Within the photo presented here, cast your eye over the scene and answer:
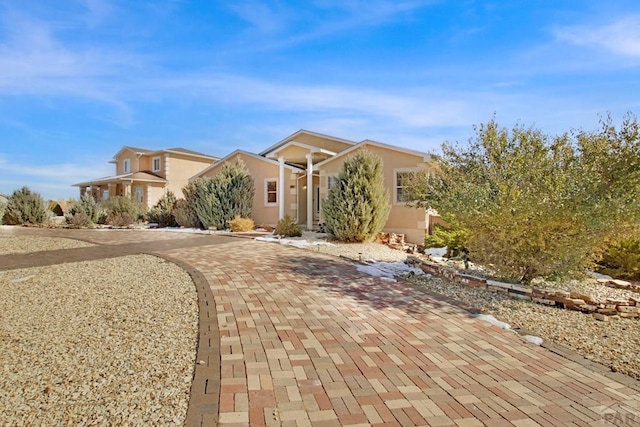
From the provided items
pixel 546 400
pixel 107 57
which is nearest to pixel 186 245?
pixel 107 57

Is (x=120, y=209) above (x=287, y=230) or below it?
above

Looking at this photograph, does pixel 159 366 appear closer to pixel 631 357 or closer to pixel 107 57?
pixel 631 357

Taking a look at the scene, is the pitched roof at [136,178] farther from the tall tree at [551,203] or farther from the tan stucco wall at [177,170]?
the tall tree at [551,203]

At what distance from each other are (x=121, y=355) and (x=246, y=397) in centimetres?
147

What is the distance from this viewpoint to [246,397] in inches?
111

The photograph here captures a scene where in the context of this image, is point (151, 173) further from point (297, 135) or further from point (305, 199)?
point (305, 199)

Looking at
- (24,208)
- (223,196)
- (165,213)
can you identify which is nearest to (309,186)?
(223,196)

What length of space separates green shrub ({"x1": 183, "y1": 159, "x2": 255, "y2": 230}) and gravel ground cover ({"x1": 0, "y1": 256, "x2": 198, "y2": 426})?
1050 centimetres

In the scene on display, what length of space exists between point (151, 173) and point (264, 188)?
588 inches

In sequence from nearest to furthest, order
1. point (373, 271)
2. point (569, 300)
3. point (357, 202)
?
point (569, 300)
point (373, 271)
point (357, 202)

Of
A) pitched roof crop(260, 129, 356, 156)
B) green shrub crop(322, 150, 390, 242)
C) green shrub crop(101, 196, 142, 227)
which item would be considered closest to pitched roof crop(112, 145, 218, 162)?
green shrub crop(101, 196, 142, 227)

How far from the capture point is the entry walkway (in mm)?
2666

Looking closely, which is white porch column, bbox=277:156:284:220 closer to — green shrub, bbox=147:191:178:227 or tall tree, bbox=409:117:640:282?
green shrub, bbox=147:191:178:227

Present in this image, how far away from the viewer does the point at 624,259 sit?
9.44 metres
